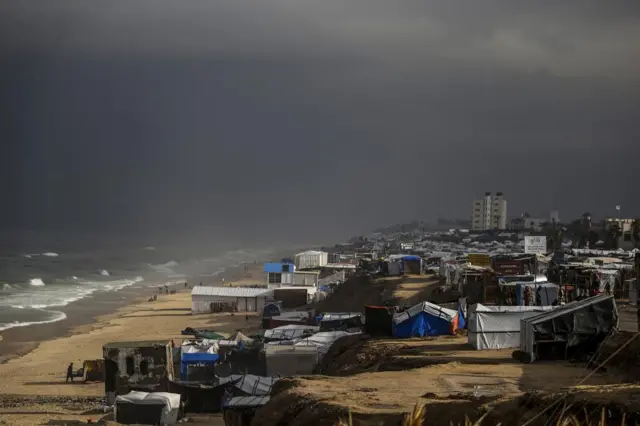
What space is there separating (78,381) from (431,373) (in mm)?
14973

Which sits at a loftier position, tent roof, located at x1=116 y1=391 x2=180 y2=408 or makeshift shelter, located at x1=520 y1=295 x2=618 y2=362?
makeshift shelter, located at x1=520 y1=295 x2=618 y2=362

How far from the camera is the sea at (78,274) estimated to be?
52.8 meters

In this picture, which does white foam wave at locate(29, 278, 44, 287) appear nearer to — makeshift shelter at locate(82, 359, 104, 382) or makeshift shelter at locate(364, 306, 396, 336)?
makeshift shelter at locate(82, 359, 104, 382)

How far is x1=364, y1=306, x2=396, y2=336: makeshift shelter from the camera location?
2339 cm

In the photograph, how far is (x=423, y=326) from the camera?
74.2ft

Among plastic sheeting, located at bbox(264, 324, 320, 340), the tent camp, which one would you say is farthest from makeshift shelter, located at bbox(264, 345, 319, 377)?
plastic sheeting, located at bbox(264, 324, 320, 340)

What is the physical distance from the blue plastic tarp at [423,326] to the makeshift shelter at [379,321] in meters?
0.62

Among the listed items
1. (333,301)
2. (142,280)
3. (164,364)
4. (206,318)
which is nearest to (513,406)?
(164,364)

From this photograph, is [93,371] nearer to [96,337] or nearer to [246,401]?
[246,401]

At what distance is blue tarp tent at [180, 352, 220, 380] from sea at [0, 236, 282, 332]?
23.7 meters

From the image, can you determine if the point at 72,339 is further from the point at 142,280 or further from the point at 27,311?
the point at 142,280

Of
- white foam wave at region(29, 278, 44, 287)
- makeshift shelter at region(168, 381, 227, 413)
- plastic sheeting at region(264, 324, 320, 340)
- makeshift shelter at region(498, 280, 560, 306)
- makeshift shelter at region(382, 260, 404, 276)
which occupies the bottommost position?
white foam wave at region(29, 278, 44, 287)

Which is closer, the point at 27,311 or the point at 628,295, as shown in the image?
the point at 628,295

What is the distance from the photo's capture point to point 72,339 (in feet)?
123
